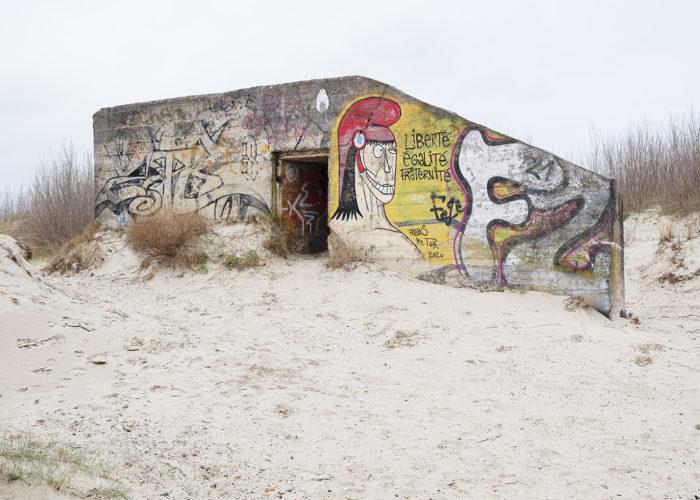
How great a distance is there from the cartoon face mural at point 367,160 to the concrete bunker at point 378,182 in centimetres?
1

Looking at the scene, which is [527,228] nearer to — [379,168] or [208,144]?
[379,168]

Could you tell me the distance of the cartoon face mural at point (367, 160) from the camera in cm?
810

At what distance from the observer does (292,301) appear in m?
7.75

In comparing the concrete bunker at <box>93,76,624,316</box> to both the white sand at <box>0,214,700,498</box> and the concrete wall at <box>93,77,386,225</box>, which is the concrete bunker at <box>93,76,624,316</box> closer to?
the concrete wall at <box>93,77,386,225</box>

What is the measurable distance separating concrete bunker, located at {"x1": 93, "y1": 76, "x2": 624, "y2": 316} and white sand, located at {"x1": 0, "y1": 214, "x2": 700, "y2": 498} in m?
0.56

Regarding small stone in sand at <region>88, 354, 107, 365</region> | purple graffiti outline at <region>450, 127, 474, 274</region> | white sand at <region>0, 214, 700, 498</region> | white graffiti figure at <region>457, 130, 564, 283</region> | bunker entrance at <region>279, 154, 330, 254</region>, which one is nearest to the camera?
white sand at <region>0, 214, 700, 498</region>

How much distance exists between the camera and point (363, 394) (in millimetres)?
4742

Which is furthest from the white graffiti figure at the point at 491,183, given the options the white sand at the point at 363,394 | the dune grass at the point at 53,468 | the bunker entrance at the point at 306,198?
the dune grass at the point at 53,468

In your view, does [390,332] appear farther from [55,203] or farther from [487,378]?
[55,203]

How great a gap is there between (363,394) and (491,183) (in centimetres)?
352

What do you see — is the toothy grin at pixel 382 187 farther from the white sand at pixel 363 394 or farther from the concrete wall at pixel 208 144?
the white sand at pixel 363 394

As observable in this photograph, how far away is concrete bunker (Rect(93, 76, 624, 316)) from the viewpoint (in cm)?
697

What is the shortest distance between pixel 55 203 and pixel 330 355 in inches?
449

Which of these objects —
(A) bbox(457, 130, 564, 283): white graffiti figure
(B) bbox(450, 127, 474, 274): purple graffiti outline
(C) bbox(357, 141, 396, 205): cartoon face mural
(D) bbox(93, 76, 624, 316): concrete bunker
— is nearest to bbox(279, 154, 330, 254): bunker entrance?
(D) bbox(93, 76, 624, 316): concrete bunker
